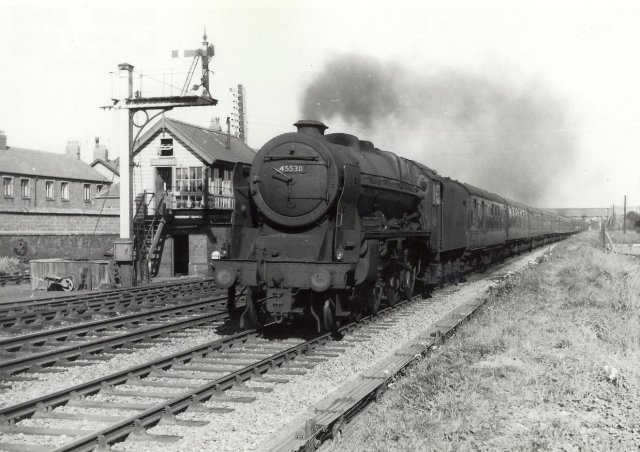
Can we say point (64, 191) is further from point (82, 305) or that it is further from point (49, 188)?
point (82, 305)

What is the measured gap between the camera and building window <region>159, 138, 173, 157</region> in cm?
2453

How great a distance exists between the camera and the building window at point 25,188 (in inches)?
1433

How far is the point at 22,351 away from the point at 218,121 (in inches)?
1136

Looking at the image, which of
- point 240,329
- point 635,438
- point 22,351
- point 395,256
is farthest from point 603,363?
point 22,351

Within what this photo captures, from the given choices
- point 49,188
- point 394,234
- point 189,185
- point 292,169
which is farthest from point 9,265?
point 49,188

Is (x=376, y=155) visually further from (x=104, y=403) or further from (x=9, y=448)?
(x=9, y=448)

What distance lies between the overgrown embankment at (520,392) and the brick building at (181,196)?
1526cm

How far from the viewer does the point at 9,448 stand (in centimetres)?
482

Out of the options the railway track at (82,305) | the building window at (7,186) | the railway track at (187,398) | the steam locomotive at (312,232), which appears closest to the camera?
the railway track at (187,398)

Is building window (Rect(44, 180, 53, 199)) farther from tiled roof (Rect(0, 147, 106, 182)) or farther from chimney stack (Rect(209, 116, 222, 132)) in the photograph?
chimney stack (Rect(209, 116, 222, 132))

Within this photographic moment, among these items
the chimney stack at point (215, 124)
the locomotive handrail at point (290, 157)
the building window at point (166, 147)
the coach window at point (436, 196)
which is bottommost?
the coach window at point (436, 196)

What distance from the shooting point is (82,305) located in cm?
1285

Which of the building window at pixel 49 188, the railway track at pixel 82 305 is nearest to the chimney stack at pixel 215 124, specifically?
the building window at pixel 49 188

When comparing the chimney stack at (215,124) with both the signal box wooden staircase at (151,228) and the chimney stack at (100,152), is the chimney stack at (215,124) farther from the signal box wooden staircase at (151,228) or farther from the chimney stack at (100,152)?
the chimney stack at (100,152)
